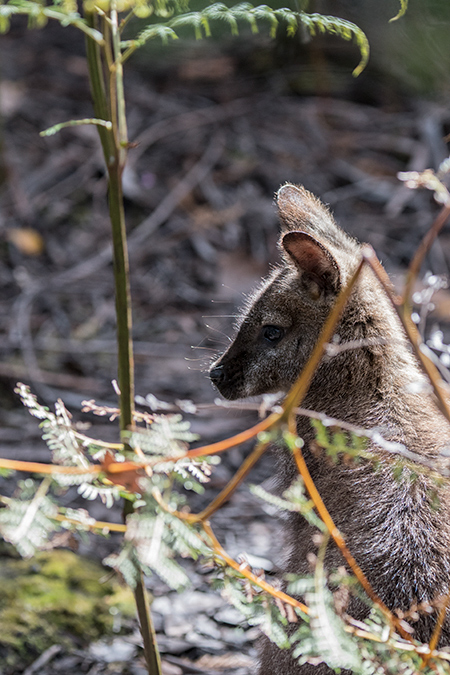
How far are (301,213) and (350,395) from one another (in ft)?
2.71

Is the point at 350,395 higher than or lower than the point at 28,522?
lower

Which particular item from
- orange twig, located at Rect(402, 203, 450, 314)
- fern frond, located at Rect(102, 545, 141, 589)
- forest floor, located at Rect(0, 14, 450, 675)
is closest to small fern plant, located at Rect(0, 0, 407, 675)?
fern frond, located at Rect(102, 545, 141, 589)

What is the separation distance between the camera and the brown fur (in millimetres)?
2023

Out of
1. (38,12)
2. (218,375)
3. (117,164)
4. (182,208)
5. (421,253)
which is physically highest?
(38,12)

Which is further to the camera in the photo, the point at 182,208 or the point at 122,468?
the point at 182,208

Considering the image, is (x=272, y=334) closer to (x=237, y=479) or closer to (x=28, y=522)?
(x=237, y=479)

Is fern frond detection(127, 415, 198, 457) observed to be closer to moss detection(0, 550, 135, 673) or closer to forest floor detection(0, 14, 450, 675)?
moss detection(0, 550, 135, 673)

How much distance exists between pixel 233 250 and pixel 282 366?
147 inches

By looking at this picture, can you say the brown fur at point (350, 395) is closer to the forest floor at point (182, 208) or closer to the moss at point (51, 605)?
the moss at point (51, 605)

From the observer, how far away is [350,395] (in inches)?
100

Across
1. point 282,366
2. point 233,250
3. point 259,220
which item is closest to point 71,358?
point 233,250

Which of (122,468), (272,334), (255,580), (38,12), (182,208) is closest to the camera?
(122,468)

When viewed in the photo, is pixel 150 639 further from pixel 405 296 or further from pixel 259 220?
pixel 259 220

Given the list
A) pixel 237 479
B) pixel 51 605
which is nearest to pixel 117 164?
pixel 237 479
